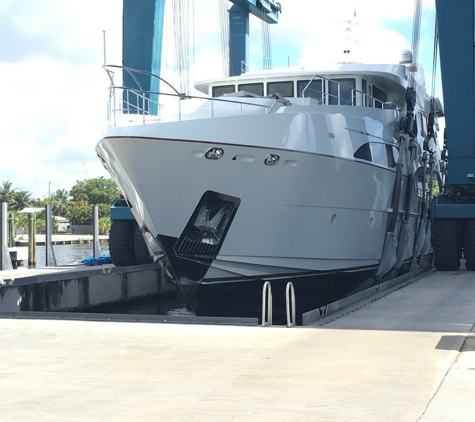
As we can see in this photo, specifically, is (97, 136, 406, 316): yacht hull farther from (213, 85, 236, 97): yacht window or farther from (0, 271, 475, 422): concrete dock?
(213, 85, 236, 97): yacht window

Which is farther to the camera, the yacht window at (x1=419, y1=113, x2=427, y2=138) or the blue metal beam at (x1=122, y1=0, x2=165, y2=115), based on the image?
the blue metal beam at (x1=122, y1=0, x2=165, y2=115)

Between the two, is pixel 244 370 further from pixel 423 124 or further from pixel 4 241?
pixel 423 124

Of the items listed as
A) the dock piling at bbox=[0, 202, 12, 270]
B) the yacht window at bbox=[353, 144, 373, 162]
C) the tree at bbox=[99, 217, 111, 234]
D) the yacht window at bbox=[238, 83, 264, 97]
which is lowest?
the tree at bbox=[99, 217, 111, 234]

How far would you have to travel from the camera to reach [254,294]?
10.7 meters

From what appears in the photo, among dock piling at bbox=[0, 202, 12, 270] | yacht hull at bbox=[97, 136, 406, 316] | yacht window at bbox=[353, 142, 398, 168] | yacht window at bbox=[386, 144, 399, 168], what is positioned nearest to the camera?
yacht hull at bbox=[97, 136, 406, 316]

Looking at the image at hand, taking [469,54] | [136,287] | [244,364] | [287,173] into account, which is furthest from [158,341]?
[469,54]

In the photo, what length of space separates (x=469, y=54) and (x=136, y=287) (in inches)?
331

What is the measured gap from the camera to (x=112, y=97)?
11258 millimetres

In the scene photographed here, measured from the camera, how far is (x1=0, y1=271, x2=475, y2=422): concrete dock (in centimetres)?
434

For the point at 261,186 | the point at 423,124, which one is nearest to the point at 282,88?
the point at 261,186

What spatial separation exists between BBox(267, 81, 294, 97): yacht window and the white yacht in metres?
0.02

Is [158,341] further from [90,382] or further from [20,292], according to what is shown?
[20,292]

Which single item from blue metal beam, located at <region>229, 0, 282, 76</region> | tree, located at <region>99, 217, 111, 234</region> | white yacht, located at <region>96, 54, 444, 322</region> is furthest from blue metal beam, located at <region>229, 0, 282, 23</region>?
tree, located at <region>99, 217, 111, 234</region>

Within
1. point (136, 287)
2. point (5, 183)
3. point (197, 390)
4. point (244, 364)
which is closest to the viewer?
point (197, 390)
